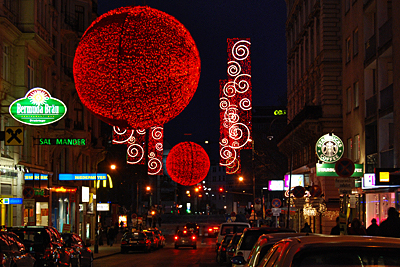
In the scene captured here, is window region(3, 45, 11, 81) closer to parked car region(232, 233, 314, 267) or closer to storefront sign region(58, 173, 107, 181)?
storefront sign region(58, 173, 107, 181)

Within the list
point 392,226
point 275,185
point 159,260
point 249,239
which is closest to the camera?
point 392,226

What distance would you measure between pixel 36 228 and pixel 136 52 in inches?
234

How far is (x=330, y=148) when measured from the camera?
32062 mm

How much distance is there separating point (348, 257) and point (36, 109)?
2462 cm

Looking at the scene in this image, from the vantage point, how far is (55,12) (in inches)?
1681

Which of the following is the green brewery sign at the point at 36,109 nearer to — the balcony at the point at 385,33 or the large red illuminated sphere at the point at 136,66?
the large red illuminated sphere at the point at 136,66

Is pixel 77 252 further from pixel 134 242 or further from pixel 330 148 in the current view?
pixel 134 242

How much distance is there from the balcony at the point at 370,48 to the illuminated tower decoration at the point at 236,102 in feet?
45.5

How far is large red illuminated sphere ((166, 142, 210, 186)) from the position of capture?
38.4 meters

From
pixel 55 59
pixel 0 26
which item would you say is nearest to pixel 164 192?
pixel 55 59

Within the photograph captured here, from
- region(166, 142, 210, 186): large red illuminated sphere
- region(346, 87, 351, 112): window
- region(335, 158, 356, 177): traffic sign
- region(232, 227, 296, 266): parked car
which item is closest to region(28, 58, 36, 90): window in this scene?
region(166, 142, 210, 186): large red illuminated sphere

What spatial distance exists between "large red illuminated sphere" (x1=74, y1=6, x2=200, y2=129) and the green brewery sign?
10.2m

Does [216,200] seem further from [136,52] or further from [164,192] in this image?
[136,52]

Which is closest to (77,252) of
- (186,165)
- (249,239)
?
(249,239)
